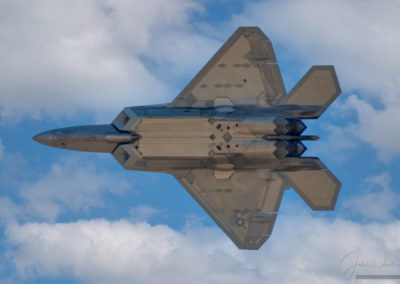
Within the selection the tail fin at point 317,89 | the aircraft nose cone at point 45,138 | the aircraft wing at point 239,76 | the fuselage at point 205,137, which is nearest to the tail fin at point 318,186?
the fuselage at point 205,137

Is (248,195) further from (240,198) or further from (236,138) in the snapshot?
(236,138)

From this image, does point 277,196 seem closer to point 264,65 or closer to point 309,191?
point 309,191

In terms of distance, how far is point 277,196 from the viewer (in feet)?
76.4

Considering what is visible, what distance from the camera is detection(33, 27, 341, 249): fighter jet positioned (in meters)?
22.3

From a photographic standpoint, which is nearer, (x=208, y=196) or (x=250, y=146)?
(x=250, y=146)

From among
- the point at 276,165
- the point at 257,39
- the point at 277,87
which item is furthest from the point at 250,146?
the point at 257,39

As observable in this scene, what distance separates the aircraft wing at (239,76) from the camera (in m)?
23.3

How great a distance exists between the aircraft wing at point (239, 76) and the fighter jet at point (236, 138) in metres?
0.04

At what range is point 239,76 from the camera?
2347 cm

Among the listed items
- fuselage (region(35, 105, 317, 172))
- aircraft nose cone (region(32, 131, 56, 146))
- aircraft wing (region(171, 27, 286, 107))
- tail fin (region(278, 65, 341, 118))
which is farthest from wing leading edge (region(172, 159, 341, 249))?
aircraft nose cone (region(32, 131, 56, 146))

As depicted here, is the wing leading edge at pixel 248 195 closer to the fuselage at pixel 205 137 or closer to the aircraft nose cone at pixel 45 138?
the fuselage at pixel 205 137

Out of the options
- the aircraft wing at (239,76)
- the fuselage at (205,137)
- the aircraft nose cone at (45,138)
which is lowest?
the aircraft nose cone at (45,138)

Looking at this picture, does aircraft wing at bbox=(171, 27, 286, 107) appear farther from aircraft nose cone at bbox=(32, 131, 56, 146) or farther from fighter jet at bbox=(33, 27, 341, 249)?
aircraft nose cone at bbox=(32, 131, 56, 146)

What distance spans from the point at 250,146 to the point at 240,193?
8.03 ft
